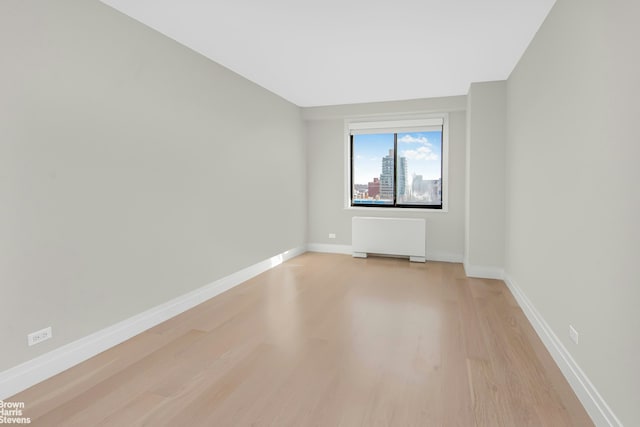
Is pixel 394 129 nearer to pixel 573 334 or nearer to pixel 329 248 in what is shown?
pixel 329 248

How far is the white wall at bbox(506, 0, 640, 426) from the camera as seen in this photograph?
156 cm

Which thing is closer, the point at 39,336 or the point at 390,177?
the point at 39,336

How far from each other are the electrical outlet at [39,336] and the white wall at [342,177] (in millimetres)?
4613

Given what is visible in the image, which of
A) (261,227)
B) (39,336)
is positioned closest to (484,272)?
(261,227)

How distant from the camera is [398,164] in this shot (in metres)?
6.12

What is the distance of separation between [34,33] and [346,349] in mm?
3035

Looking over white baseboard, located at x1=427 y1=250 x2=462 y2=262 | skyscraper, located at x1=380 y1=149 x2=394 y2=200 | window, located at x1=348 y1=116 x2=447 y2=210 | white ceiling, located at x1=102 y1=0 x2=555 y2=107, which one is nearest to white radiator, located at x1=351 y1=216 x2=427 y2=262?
white baseboard, located at x1=427 y1=250 x2=462 y2=262

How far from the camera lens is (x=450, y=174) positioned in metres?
5.66

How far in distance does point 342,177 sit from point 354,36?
3.34m

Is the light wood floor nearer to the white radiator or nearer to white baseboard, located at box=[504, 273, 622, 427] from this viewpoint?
white baseboard, located at box=[504, 273, 622, 427]

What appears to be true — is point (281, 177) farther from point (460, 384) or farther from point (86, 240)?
point (460, 384)

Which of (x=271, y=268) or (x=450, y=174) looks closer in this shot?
(x=271, y=268)

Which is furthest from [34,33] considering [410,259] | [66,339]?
[410,259]

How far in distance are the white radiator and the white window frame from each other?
33 centimetres
